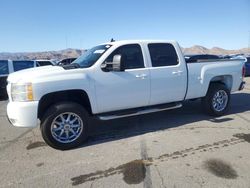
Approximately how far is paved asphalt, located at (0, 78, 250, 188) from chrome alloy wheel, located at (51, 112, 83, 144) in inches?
10.9

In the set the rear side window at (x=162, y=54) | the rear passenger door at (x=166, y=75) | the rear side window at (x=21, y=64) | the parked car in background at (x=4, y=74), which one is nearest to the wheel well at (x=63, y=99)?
the rear passenger door at (x=166, y=75)

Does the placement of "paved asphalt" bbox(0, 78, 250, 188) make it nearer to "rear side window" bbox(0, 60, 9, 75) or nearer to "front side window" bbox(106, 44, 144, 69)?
"front side window" bbox(106, 44, 144, 69)

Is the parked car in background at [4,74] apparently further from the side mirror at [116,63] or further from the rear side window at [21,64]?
the side mirror at [116,63]

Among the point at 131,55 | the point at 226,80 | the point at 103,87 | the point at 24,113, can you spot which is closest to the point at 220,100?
the point at 226,80

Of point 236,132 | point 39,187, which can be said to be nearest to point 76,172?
point 39,187

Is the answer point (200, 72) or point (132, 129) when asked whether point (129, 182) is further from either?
point (200, 72)

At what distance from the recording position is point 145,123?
6.09 metres

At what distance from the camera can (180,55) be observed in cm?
588

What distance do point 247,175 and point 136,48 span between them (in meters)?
3.25

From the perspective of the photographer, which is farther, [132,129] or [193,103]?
[193,103]

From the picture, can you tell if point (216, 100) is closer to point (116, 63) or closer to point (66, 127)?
point (116, 63)

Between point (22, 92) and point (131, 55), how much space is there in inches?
92.6

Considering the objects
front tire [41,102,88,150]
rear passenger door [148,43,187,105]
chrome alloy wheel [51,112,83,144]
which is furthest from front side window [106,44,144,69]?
chrome alloy wheel [51,112,83,144]

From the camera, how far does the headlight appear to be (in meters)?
4.25
